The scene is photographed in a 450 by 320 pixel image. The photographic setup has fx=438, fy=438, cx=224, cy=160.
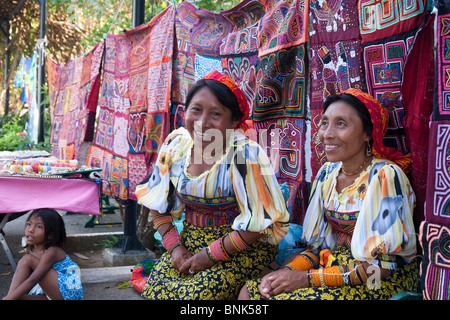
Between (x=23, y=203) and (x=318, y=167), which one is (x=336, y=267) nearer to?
(x=318, y=167)

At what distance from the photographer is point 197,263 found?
2.35 m

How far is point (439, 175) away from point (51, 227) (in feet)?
8.07

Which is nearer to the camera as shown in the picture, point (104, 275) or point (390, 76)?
point (390, 76)

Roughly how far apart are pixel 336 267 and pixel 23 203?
2354mm

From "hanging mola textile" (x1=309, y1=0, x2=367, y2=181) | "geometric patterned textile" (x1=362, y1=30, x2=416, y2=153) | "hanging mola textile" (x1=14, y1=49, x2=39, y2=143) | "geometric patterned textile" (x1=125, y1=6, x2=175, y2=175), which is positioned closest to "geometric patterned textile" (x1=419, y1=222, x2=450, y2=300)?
"geometric patterned textile" (x1=362, y1=30, x2=416, y2=153)

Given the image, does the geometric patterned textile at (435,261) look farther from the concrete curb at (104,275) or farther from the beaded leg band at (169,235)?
the concrete curb at (104,275)

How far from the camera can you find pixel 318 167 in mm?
2594

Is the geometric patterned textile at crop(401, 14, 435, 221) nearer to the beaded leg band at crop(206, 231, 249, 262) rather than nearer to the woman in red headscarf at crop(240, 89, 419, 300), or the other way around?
the woman in red headscarf at crop(240, 89, 419, 300)

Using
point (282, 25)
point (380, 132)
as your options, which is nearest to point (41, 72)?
point (282, 25)

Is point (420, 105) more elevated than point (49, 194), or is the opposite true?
point (420, 105)

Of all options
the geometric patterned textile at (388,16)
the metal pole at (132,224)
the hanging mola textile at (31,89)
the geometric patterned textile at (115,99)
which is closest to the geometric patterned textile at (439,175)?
the geometric patterned textile at (388,16)

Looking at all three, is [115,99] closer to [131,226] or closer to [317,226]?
[131,226]

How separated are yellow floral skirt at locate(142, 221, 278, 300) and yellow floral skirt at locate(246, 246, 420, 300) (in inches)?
12.7

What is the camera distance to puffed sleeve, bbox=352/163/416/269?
6.16 ft
